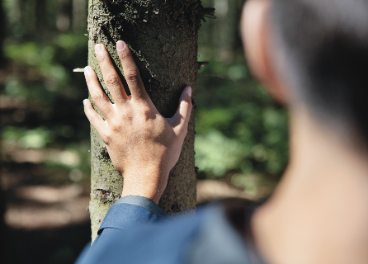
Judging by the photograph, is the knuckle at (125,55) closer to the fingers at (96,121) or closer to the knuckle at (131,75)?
the knuckle at (131,75)

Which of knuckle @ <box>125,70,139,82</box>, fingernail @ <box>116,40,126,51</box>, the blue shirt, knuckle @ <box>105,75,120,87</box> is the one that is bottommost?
the blue shirt

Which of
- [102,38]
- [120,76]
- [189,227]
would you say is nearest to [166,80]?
[120,76]

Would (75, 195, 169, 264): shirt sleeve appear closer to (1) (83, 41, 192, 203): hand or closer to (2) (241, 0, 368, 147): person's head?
(1) (83, 41, 192, 203): hand

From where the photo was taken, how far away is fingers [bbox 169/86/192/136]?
126 cm

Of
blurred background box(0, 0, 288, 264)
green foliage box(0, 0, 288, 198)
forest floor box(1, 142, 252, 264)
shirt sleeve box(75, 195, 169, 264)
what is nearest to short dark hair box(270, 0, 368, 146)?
shirt sleeve box(75, 195, 169, 264)

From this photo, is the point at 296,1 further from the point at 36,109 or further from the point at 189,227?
the point at 36,109

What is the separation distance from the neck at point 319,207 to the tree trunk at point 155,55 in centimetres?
76

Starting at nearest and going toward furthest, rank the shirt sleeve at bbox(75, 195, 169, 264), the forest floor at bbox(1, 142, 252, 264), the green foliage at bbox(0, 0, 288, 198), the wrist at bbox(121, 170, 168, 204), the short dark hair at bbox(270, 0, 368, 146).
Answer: the short dark hair at bbox(270, 0, 368, 146) → the shirt sleeve at bbox(75, 195, 169, 264) → the wrist at bbox(121, 170, 168, 204) → the forest floor at bbox(1, 142, 252, 264) → the green foliage at bbox(0, 0, 288, 198)

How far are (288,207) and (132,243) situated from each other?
0.36 metres

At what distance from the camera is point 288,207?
56 cm

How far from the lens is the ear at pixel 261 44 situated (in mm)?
581

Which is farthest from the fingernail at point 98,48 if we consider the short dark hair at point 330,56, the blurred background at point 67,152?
the blurred background at point 67,152

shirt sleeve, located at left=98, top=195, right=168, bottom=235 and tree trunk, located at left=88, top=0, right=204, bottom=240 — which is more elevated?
tree trunk, located at left=88, top=0, right=204, bottom=240

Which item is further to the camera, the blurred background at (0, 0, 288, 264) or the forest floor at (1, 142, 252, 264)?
the blurred background at (0, 0, 288, 264)
